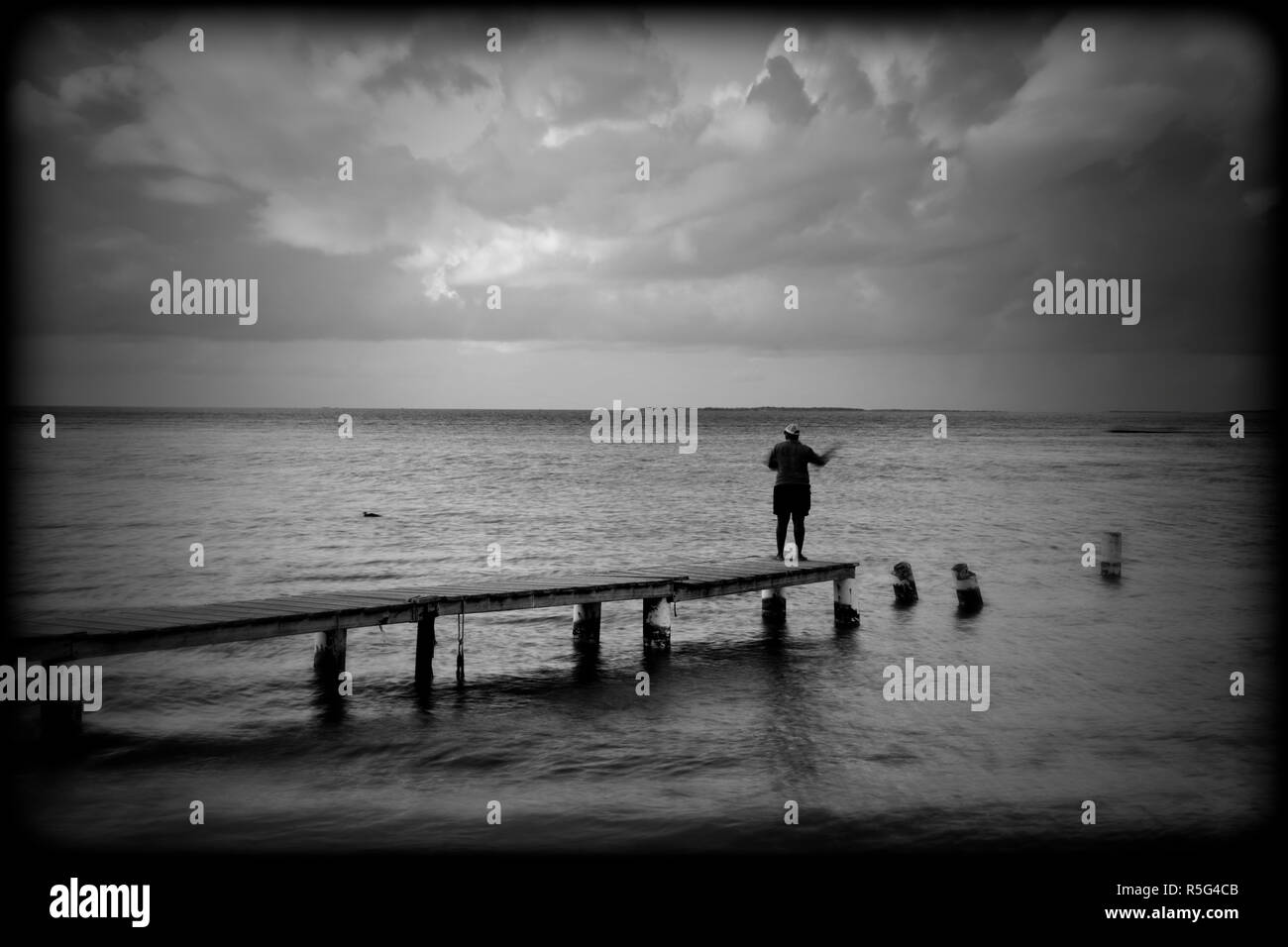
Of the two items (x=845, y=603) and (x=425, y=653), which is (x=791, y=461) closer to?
(x=845, y=603)

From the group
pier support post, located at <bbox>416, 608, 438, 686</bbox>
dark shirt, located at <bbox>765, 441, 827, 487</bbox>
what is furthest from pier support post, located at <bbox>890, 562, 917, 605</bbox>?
pier support post, located at <bbox>416, 608, 438, 686</bbox>

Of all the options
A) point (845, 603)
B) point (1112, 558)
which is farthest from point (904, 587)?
point (1112, 558)

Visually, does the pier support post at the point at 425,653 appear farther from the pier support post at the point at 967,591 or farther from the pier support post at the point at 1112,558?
the pier support post at the point at 1112,558

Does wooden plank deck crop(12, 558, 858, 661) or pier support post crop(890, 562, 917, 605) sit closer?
wooden plank deck crop(12, 558, 858, 661)

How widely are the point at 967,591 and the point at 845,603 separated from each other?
288cm

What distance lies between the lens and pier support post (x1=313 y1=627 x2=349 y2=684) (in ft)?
42.9

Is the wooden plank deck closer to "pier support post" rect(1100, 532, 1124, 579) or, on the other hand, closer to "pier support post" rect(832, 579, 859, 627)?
"pier support post" rect(832, 579, 859, 627)

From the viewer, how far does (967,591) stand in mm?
18781

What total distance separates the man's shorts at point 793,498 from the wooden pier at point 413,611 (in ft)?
3.09

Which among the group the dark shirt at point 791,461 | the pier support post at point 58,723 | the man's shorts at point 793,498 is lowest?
the pier support post at point 58,723

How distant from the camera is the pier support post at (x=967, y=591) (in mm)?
18719

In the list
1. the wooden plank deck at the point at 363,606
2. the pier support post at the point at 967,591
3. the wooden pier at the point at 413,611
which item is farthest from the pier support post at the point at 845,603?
the pier support post at the point at 967,591

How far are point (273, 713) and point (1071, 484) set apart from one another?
47790mm

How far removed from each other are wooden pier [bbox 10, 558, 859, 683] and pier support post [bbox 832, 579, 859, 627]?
0.06ft
